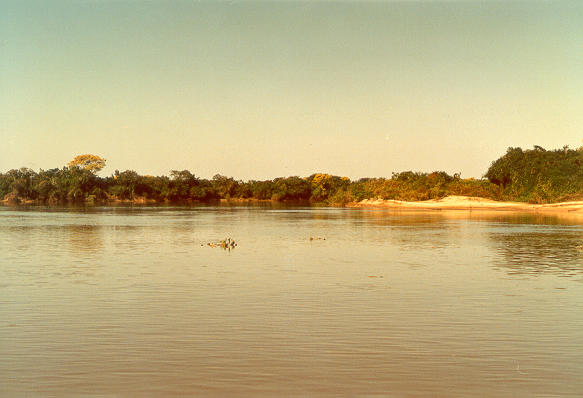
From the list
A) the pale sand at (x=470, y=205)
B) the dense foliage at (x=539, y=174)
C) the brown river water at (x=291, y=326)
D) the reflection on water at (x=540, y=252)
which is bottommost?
the brown river water at (x=291, y=326)

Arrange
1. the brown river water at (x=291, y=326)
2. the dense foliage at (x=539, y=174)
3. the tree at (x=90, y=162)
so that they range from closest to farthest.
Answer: the brown river water at (x=291, y=326)
the dense foliage at (x=539, y=174)
the tree at (x=90, y=162)

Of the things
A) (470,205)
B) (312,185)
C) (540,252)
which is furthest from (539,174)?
(312,185)

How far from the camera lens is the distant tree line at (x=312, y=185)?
95.1 m

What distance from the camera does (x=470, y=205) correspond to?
335 ft

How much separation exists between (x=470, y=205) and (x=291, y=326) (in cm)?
9423

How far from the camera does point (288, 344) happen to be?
37.5 feet

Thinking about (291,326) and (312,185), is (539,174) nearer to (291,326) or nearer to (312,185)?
(312,185)

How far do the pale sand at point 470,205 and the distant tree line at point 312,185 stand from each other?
5.53 feet

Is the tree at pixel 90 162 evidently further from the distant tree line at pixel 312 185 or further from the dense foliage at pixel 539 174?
the dense foliage at pixel 539 174

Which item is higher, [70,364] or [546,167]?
[546,167]

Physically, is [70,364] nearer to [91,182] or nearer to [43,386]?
[43,386]

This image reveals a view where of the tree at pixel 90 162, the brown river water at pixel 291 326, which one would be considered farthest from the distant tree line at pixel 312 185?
the brown river water at pixel 291 326

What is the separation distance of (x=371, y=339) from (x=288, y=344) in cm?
168

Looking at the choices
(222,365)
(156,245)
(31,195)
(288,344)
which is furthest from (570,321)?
(31,195)
